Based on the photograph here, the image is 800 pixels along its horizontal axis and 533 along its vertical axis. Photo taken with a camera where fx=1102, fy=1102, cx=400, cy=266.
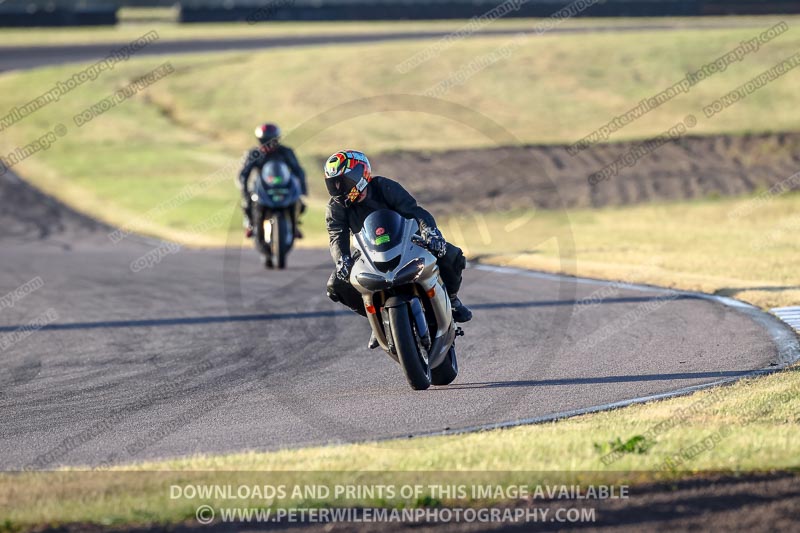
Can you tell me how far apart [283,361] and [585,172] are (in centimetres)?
2191

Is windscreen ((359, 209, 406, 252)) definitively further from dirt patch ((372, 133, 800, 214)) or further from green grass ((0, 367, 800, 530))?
dirt patch ((372, 133, 800, 214))

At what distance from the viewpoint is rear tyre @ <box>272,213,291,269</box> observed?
1697 centimetres

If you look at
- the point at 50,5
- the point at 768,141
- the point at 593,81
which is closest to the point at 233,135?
the point at 593,81

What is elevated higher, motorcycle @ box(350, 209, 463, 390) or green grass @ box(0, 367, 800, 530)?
motorcycle @ box(350, 209, 463, 390)


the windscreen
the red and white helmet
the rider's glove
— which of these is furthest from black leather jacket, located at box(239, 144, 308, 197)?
the windscreen

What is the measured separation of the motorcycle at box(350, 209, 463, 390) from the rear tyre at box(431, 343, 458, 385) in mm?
362

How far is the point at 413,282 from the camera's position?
27.2ft

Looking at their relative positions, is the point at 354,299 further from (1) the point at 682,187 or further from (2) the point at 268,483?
(1) the point at 682,187

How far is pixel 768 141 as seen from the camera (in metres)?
32.9

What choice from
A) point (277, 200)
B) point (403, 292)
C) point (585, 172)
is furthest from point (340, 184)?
point (585, 172)

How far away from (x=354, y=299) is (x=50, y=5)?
56.0m

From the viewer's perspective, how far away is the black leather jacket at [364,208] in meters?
8.89

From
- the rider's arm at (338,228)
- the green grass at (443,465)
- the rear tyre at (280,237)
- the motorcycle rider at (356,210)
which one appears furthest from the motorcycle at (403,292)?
the rear tyre at (280,237)

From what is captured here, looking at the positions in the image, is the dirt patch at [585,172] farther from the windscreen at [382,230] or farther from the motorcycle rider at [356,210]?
the windscreen at [382,230]
